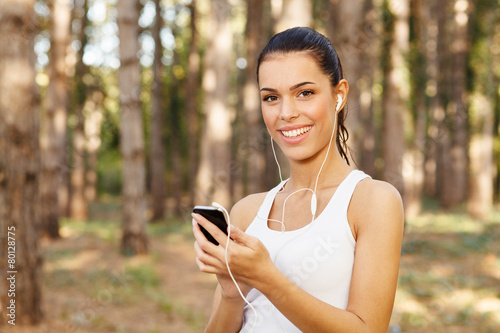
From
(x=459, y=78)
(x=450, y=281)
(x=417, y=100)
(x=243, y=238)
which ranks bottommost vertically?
(x=450, y=281)

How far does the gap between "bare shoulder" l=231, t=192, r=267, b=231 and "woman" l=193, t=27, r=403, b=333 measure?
0.04 meters

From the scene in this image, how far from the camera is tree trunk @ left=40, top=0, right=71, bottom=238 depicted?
13.3 m

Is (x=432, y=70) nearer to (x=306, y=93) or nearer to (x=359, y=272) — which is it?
(x=306, y=93)

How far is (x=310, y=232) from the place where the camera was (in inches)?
81.8

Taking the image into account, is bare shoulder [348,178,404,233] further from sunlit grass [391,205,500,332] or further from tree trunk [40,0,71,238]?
tree trunk [40,0,71,238]

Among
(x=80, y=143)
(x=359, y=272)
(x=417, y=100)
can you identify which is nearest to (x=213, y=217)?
(x=359, y=272)

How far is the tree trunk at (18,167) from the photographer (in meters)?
5.63

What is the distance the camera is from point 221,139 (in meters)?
14.1

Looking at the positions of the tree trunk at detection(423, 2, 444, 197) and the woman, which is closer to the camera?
the woman

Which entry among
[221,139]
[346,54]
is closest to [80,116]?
[221,139]

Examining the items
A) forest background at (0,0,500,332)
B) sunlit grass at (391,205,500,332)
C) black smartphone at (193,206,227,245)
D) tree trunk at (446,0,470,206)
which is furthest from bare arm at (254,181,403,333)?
tree trunk at (446,0,470,206)

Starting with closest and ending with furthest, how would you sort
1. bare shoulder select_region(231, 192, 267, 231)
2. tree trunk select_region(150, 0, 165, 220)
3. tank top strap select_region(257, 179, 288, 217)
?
tank top strap select_region(257, 179, 288, 217)
bare shoulder select_region(231, 192, 267, 231)
tree trunk select_region(150, 0, 165, 220)

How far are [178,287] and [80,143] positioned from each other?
10.7 m

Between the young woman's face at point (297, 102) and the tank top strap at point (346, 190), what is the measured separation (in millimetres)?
203
